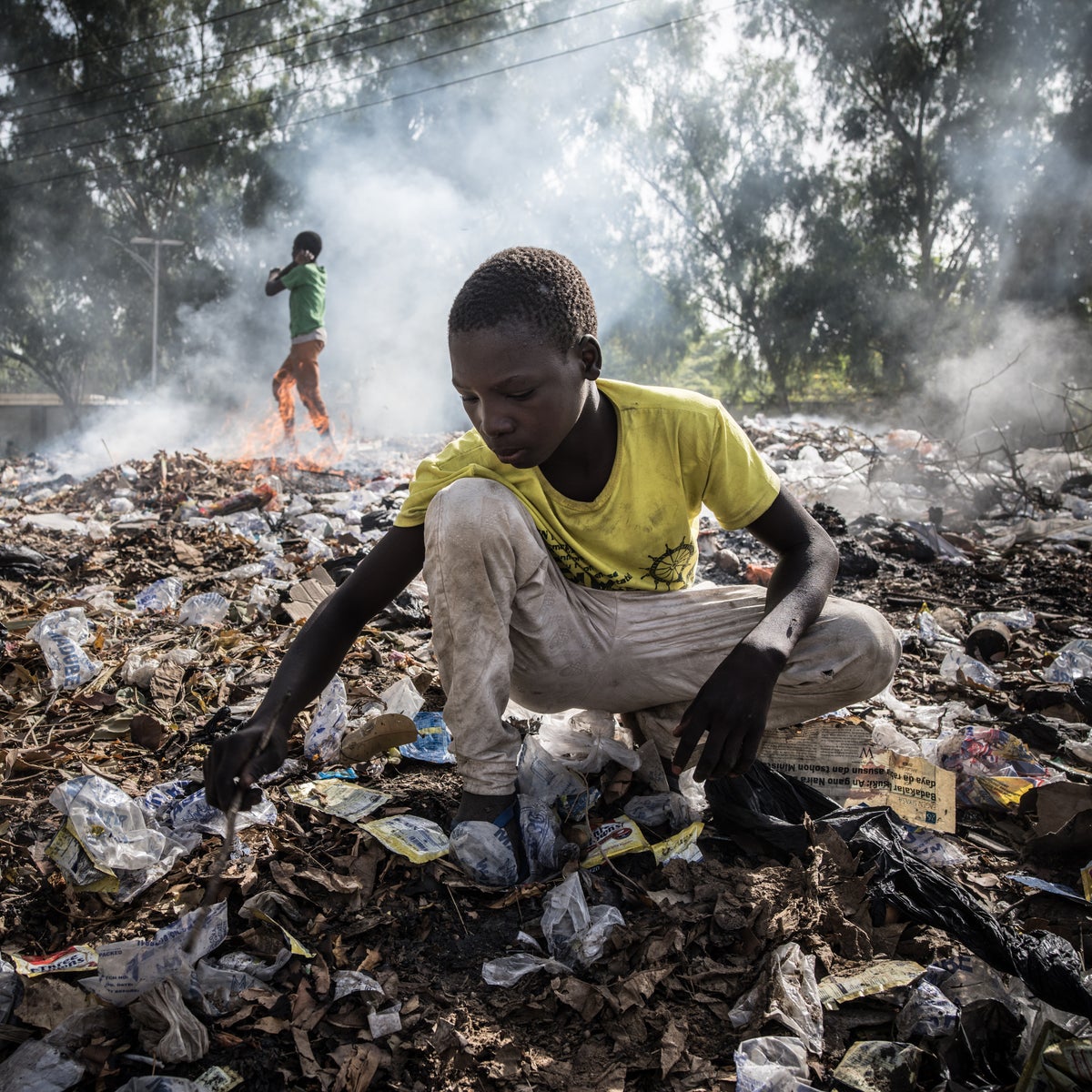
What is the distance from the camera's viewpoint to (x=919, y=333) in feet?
51.5

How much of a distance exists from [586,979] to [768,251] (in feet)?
59.3

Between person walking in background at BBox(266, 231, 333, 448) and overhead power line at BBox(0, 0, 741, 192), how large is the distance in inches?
504

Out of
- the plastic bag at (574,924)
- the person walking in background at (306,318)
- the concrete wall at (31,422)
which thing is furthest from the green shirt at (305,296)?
the concrete wall at (31,422)

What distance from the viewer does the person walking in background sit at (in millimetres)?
8211

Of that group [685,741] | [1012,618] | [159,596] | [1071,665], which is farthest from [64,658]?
[1012,618]

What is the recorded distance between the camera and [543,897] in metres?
1.73

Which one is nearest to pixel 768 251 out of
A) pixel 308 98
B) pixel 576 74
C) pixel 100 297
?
pixel 576 74

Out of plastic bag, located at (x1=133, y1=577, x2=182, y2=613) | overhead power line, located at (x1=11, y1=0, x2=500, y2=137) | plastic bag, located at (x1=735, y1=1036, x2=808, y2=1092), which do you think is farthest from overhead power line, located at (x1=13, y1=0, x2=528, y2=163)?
plastic bag, located at (x1=735, y1=1036, x2=808, y2=1092)

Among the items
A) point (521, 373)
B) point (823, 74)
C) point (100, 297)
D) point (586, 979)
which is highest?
point (823, 74)

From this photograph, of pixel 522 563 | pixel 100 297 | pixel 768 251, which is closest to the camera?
pixel 522 563

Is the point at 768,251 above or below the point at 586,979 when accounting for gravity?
above

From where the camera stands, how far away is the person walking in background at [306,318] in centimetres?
821

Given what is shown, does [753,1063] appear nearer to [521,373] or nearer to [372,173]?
[521,373]

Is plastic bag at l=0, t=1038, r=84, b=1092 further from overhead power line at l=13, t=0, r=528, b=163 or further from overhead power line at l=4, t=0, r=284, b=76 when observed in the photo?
overhead power line at l=4, t=0, r=284, b=76
